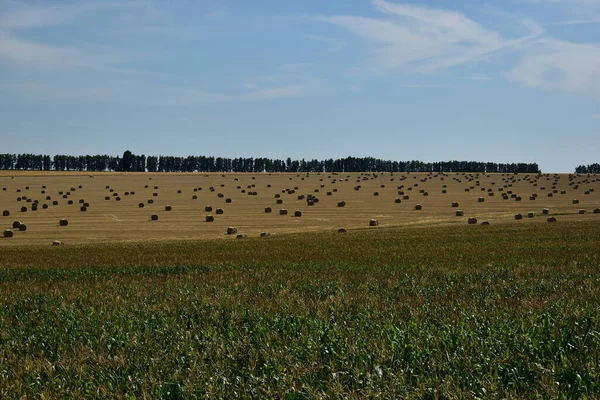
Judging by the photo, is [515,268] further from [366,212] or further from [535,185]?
[535,185]

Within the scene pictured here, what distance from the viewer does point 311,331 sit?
414 inches

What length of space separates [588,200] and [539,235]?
1807 inches

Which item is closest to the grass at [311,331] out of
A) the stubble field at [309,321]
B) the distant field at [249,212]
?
the stubble field at [309,321]

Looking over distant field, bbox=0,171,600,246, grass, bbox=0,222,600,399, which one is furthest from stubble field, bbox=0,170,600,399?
distant field, bbox=0,171,600,246

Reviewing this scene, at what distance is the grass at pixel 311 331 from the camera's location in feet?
25.6

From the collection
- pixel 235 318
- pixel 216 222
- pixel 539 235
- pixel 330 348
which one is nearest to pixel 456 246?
pixel 539 235

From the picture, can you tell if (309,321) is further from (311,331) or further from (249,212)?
(249,212)

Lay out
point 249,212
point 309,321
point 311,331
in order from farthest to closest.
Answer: point 249,212
point 309,321
point 311,331

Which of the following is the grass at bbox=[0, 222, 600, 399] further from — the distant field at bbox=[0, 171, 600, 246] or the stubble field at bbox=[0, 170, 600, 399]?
the distant field at bbox=[0, 171, 600, 246]

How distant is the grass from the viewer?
7816mm

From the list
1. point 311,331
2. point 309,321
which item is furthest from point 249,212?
point 311,331

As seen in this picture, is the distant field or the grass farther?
the distant field

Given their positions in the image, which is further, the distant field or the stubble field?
the distant field

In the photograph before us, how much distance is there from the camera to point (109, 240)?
1640 inches
